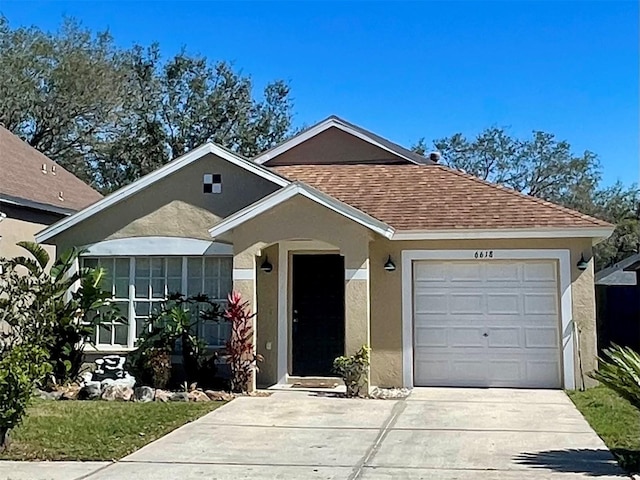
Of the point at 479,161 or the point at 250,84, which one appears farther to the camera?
the point at 479,161

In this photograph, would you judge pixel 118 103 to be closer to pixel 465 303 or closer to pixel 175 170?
pixel 175 170

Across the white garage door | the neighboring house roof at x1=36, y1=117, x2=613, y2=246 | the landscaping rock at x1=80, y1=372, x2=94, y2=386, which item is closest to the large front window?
the landscaping rock at x1=80, y1=372, x2=94, y2=386

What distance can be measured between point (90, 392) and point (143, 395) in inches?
37.4

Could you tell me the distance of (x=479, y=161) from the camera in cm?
4612

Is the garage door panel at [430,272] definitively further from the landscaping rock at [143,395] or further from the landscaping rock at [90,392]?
the landscaping rock at [90,392]

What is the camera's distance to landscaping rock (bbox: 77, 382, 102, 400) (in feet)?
40.6

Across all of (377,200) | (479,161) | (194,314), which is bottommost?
(194,314)

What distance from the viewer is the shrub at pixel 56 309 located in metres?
13.4

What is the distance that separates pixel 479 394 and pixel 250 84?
1007 inches

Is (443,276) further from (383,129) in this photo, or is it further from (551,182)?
(551,182)

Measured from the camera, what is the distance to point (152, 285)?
1489 centimetres

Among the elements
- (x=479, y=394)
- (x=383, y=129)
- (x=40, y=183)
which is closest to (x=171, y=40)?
(x=383, y=129)

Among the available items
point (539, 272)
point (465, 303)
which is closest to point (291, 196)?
point (465, 303)

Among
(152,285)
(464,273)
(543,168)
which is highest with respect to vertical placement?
(543,168)
